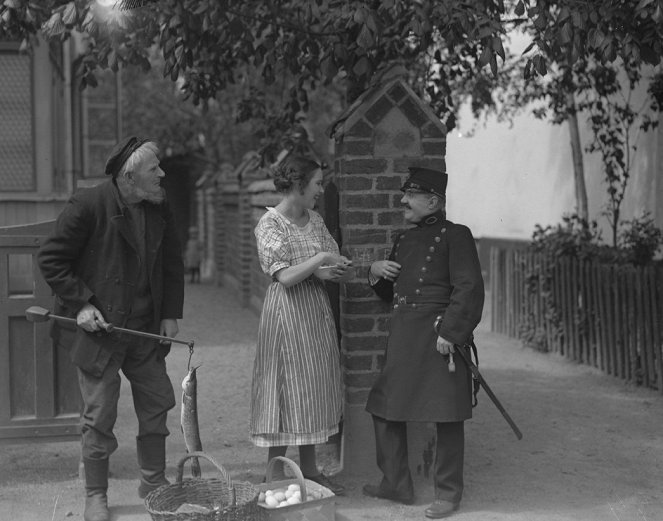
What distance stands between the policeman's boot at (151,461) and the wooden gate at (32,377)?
0.75m

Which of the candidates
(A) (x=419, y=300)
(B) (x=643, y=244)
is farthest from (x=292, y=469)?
(B) (x=643, y=244)

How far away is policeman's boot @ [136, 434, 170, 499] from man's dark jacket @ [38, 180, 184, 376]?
0.51 metres

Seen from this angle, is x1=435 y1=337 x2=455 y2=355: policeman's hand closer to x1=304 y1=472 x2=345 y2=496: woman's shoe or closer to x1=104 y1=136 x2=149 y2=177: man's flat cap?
x1=304 y1=472 x2=345 y2=496: woman's shoe

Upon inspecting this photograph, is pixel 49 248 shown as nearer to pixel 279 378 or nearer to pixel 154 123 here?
pixel 279 378

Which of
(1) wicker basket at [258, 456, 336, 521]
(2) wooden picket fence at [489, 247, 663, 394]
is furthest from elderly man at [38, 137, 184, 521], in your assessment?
(2) wooden picket fence at [489, 247, 663, 394]

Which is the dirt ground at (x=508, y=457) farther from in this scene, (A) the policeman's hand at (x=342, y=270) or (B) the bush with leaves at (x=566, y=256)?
(A) the policeman's hand at (x=342, y=270)

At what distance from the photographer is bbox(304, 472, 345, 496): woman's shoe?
543 cm

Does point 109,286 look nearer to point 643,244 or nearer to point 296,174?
point 296,174

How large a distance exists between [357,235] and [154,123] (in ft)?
68.3

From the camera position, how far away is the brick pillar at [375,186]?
18.3 ft

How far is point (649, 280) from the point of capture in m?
8.48

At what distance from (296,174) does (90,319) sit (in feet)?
4.13

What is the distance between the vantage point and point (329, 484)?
17.9ft

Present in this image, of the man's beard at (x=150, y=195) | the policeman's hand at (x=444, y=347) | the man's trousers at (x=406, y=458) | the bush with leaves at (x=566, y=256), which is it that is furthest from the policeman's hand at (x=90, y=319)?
the bush with leaves at (x=566, y=256)
